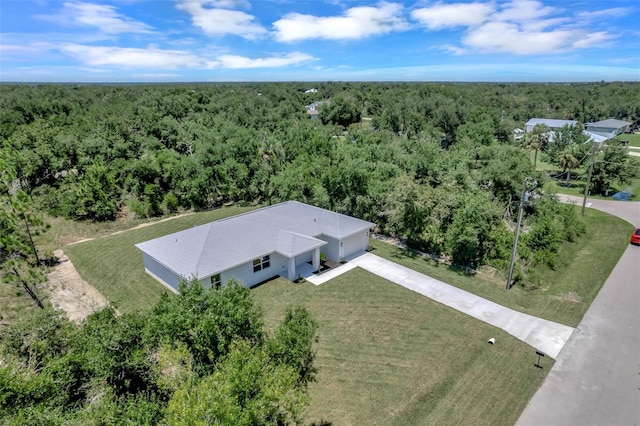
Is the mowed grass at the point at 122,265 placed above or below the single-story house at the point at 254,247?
below

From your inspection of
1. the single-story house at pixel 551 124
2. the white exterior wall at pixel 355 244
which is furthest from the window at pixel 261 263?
the single-story house at pixel 551 124

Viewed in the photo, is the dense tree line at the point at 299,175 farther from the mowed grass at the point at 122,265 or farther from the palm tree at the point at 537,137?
the mowed grass at the point at 122,265

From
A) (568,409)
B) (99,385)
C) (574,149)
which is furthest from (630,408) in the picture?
(574,149)

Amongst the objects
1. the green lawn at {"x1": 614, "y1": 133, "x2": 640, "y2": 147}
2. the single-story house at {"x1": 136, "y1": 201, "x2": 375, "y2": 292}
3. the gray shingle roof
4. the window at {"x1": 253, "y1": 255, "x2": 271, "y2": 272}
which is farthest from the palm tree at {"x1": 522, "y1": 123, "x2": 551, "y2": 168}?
the window at {"x1": 253, "y1": 255, "x2": 271, "y2": 272}

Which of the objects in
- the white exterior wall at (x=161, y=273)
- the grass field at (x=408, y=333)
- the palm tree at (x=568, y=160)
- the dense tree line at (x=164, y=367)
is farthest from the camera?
the palm tree at (x=568, y=160)

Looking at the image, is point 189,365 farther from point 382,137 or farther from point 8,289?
point 382,137

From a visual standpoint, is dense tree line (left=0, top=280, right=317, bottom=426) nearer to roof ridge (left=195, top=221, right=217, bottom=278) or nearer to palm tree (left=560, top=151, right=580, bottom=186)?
roof ridge (left=195, top=221, right=217, bottom=278)
